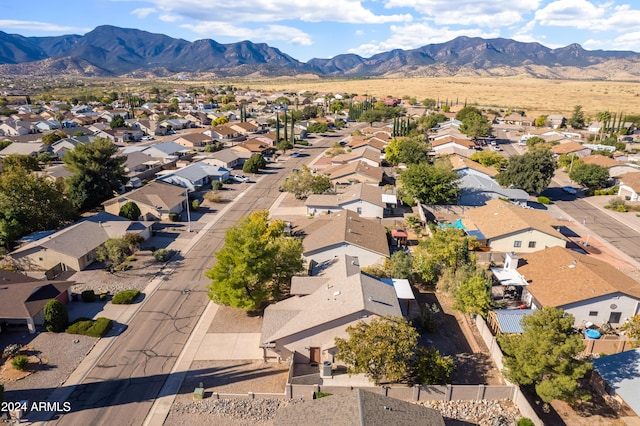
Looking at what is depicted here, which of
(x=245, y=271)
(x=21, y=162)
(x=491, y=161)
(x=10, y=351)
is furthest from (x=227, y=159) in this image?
(x=10, y=351)

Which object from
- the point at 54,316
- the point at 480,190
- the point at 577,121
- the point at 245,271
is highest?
the point at 577,121

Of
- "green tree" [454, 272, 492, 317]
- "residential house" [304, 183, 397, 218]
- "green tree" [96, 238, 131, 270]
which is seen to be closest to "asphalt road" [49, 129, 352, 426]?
"green tree" [96, 238, 131, 270]

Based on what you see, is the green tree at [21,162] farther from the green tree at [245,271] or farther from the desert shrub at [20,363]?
the green tree at [245,271]

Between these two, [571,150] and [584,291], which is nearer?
[584,291]

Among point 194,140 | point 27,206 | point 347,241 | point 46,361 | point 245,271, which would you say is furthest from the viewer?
point 194,140

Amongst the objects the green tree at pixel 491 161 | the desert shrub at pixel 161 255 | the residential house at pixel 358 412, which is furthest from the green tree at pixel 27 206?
the green tree at pixel 491 161

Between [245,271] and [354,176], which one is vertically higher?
[245,271]

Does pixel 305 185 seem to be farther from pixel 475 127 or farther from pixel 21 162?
pixel 475 127
